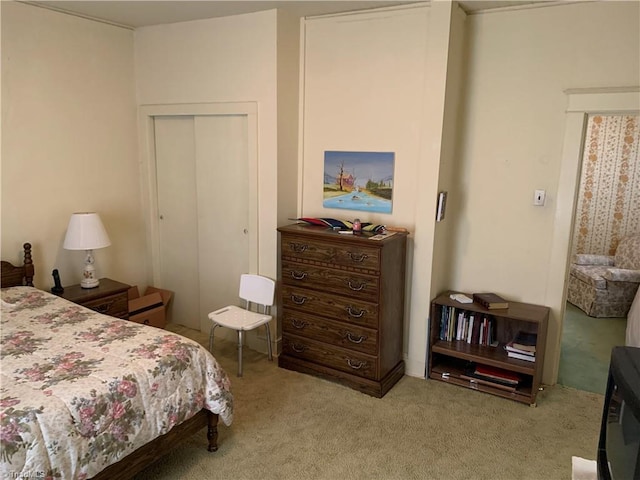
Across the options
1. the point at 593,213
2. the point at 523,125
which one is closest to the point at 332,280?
the point at 523,125

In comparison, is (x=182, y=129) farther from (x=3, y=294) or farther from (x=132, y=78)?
(x=3, y=294)

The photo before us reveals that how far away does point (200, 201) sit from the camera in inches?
160

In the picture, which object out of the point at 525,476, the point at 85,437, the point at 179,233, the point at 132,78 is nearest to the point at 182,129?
the point at 132,78

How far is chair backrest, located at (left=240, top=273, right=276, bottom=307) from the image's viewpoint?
3.58 meters

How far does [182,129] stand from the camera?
4.04 meters

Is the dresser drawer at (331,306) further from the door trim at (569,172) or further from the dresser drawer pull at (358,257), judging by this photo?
the door trim at (569,172)

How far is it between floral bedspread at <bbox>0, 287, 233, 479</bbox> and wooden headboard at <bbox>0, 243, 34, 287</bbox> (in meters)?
0.53

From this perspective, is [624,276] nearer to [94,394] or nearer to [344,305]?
[344,305]

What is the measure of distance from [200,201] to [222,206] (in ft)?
0.80

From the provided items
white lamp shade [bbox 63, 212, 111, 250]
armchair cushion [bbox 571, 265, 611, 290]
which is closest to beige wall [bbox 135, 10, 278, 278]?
white lamp shade [bbox 63, 212, 111, 250]

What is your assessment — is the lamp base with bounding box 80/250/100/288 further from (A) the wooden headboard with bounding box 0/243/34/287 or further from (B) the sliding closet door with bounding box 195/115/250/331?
(B) the sliding closet door with bounding box 195/115/250/331

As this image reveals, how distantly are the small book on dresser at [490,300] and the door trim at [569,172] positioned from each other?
0.33 meters

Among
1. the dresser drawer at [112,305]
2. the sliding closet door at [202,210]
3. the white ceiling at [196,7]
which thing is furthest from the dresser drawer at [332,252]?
the white ceiling at [196,7]

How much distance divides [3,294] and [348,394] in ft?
7.57
